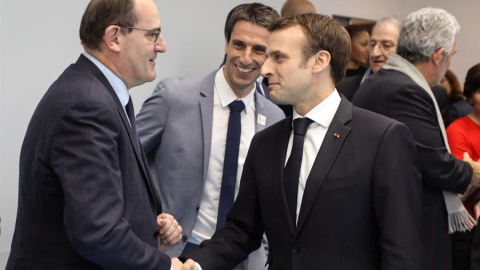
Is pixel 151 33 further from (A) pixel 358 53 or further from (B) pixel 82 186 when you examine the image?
(A) pixel 358 53

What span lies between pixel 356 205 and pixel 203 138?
0.98 meters

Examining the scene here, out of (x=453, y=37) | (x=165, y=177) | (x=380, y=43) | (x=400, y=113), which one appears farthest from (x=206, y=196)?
(x=380, y=43)

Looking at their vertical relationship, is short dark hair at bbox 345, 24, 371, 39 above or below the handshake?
below

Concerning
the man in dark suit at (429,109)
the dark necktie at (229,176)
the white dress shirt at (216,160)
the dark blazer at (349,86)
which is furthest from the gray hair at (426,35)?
the dark blazer at (349,86)

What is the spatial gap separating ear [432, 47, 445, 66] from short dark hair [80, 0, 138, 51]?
1653 millimetres

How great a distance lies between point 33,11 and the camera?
3832 millimetres

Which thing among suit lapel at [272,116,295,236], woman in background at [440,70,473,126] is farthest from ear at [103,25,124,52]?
woman in background at [440,70,473,126]

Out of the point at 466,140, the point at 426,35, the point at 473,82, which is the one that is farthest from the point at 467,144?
the point at 426,35

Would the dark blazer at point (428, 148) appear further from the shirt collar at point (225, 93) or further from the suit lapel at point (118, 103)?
the suit lapel at point (118, 103)

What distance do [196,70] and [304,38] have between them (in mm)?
2558

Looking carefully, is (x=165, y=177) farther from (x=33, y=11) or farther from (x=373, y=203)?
(x=33, y=11)

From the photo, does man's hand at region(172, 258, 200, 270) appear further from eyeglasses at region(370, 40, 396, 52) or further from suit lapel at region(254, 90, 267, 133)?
eyeglasses at region(370, 40, 396, 52)

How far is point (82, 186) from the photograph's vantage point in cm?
189

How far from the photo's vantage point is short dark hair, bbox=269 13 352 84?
93.0 inches
